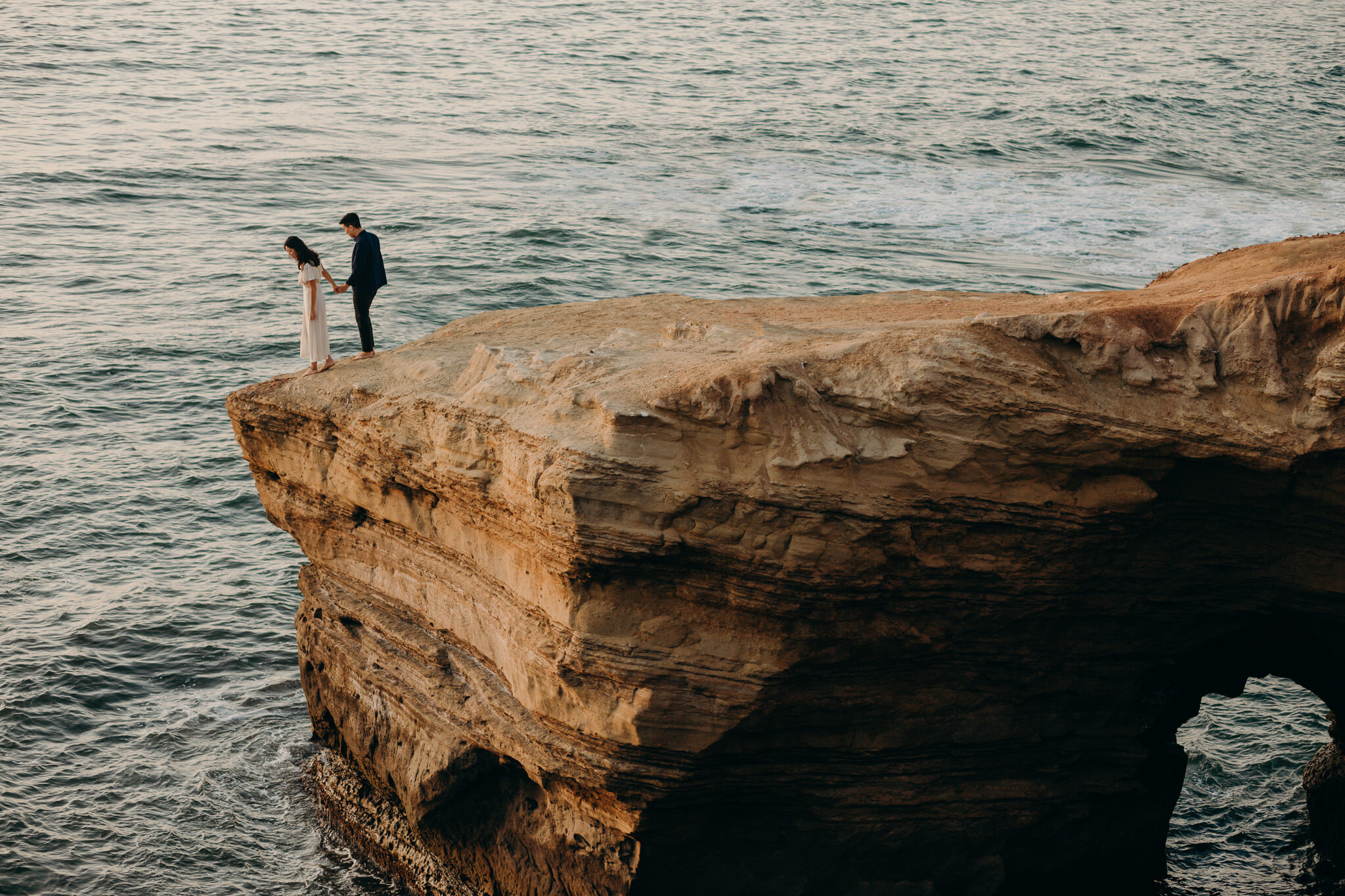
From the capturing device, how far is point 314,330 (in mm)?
12773

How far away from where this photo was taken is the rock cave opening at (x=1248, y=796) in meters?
12.0

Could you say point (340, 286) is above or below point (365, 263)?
below

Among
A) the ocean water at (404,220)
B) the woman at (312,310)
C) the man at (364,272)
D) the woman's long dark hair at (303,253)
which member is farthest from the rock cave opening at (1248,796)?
the woman's long dark hair at (303,253)

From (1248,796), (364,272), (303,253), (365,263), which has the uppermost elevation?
(303,253)

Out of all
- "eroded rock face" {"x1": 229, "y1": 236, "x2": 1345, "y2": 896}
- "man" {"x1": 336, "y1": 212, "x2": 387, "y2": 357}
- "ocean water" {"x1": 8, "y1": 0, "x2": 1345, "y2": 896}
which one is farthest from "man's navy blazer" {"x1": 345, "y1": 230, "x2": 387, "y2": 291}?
"ocean water" {"x1": 8, "y1": 0, "x2": 1345, "y2": 896}

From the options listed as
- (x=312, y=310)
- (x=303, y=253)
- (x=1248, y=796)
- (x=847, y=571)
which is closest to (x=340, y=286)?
(x=312, y=310)

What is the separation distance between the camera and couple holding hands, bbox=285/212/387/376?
12742mm

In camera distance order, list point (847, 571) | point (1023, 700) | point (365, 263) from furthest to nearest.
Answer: point (365, 263) < point (1023, 700) < point (847, 571)

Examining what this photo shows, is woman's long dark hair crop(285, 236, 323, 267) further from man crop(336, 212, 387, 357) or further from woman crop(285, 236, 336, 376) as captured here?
man crop(336, 212, 387, 357)

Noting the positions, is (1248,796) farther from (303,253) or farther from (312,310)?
(303,253)

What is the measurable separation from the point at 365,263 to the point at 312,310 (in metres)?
0.78

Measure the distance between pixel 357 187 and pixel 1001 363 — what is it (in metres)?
28.8

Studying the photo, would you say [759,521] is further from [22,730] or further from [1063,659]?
[22,730]

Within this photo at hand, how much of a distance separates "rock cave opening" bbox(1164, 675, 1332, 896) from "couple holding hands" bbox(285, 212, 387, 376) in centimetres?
985
